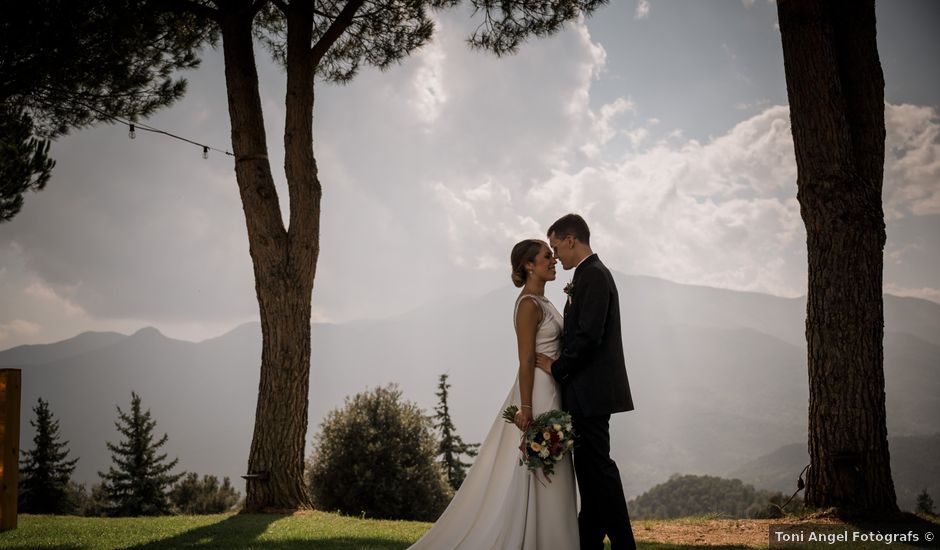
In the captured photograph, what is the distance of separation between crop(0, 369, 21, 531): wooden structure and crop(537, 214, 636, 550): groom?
5524 millimetres

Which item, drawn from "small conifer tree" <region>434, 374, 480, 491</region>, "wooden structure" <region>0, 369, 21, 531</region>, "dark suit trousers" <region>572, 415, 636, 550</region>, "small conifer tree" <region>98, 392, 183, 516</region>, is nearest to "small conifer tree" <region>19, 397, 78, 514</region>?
"small conifer tree" <region>98, 392, 183, 516</region>

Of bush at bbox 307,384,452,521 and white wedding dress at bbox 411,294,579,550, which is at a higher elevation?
white wedding dress at bbox 411,294,579,550

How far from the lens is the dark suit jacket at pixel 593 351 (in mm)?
3691

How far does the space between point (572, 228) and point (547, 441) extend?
1492 millimetres

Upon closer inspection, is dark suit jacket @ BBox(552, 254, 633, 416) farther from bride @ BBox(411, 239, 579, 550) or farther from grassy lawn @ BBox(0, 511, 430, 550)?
grassy lawn @ BBox(0, 511, 430, 550)

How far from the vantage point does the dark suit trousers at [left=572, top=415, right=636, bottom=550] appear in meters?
3.60

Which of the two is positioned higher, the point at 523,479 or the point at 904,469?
the point at 523,479

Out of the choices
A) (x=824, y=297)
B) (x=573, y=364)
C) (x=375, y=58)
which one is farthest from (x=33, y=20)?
(x=824, y=297)

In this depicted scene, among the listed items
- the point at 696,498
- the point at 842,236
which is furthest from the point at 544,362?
the point at 696,498

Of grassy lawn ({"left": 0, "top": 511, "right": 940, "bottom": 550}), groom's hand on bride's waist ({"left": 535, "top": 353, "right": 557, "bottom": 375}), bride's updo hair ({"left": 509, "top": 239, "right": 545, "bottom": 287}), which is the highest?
bride's updo hair ({"left": 509, "top": 239, "right": 545, "bottom": 287})

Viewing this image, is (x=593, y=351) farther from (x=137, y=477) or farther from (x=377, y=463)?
(x=137, y=477)

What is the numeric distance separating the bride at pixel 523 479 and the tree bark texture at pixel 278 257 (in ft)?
13.3

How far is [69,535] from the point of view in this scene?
19.1ft

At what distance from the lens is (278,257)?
8039 mm
